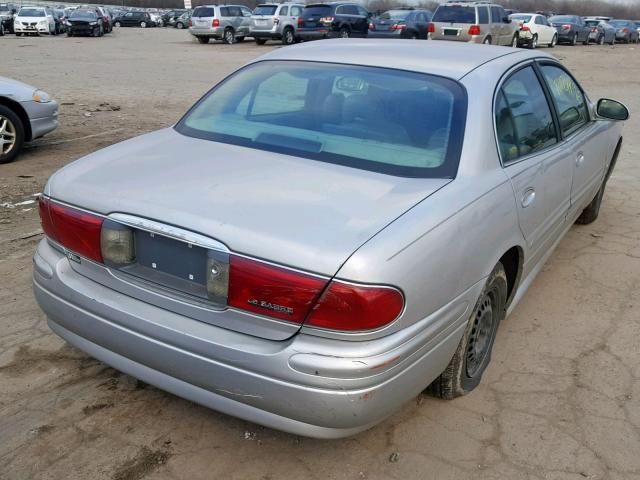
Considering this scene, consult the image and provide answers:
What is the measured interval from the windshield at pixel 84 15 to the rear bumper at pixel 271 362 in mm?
36009

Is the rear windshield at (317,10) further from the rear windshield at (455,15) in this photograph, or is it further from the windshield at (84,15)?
the windshield at (84,15)

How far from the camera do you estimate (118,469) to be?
2.45 meters

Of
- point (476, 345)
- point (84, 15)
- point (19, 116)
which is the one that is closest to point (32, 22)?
point (84, 15)

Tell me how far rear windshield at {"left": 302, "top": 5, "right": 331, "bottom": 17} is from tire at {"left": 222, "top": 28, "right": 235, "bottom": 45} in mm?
5771

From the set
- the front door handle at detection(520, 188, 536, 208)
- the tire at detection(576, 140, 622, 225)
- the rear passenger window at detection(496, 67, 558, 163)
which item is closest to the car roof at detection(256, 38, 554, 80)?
the rear passenger window at detection(496, 67, 558, 163)

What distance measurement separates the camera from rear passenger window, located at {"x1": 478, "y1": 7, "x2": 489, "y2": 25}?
21859 mm

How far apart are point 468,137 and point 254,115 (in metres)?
1.16

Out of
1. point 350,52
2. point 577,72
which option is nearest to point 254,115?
point 350,52

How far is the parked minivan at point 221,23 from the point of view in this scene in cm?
2962

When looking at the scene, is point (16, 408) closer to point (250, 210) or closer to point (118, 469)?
point (118, 469)

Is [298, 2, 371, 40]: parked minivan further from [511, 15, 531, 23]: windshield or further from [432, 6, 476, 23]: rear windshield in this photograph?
[511, 15, 531, 23]: windshield

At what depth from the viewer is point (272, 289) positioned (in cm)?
206

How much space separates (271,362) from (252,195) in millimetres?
644

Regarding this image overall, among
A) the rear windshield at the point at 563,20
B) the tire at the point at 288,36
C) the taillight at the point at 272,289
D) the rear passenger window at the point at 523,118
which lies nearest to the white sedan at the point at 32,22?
the tire at the point at 288,36
